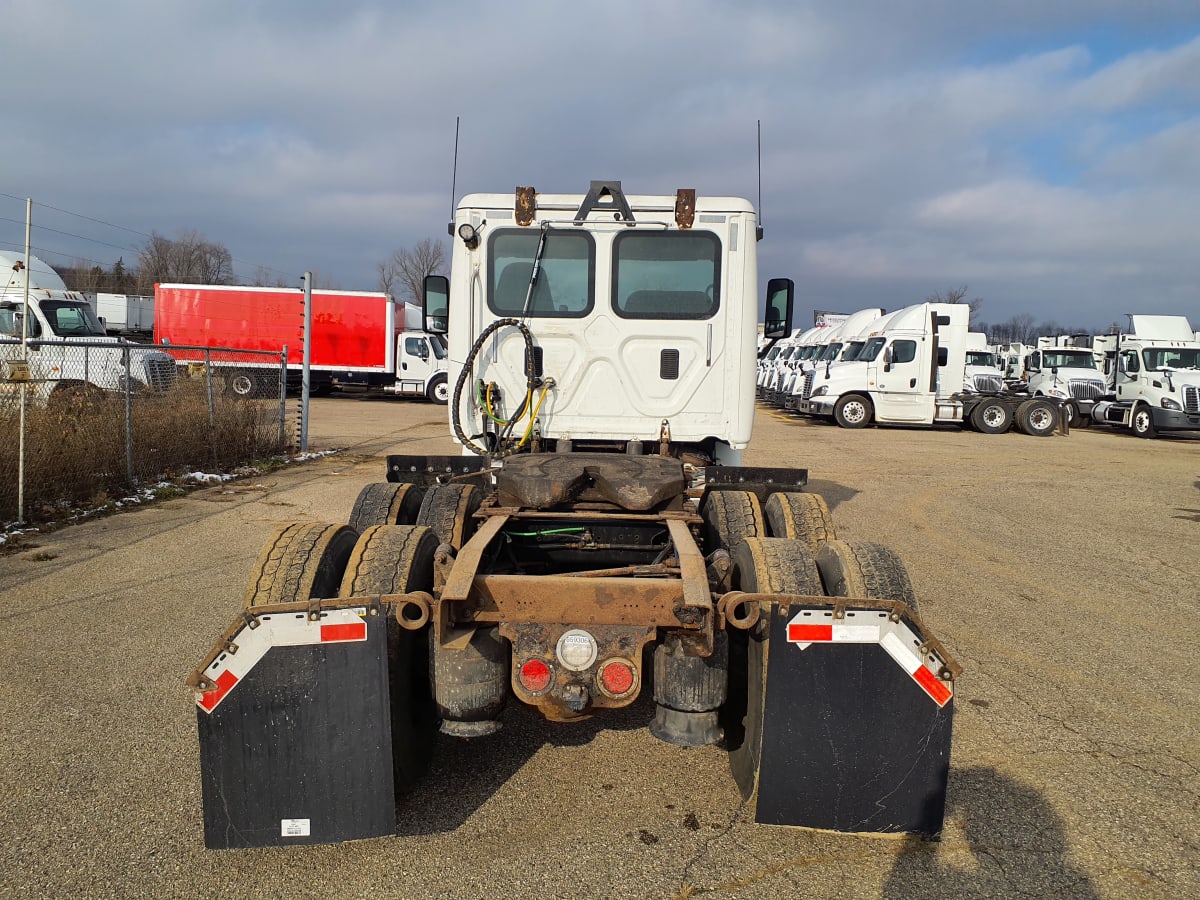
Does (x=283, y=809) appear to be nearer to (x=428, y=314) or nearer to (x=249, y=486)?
(x=428, y=314)

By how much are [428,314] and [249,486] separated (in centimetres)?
605

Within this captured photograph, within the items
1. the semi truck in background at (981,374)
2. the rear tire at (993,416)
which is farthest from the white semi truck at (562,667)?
the semi truck in background at (981,374)

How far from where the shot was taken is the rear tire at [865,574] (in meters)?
3.05

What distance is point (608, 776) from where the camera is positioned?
3598 millimetres

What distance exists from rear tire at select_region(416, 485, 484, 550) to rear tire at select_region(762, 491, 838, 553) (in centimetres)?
164

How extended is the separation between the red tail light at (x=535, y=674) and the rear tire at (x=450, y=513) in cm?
143

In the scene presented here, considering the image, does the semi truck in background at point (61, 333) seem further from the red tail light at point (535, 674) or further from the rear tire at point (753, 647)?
the rear tire at point (753, 647)

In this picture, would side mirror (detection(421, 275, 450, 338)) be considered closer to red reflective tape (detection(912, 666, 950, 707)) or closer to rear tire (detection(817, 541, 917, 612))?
rear tire (detection(817, 541, 917, 612))

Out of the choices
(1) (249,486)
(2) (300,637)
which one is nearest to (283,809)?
(2) (300,637)

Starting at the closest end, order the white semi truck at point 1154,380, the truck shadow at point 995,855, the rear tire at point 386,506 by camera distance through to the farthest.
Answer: the truck shadow at point 995,855 → the rear tire at point 386,506 → the white semi truck at point 1154,380

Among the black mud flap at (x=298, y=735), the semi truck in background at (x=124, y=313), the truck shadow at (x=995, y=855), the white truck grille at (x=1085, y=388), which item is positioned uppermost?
the semi truck in background at (x=124, y=313)

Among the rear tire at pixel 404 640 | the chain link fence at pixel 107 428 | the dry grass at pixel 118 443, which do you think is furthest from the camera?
the dry grass at pixel 118 443

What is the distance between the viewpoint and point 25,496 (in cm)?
823

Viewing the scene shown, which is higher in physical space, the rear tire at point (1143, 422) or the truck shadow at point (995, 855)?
the rear tire at point (1143, 422)
